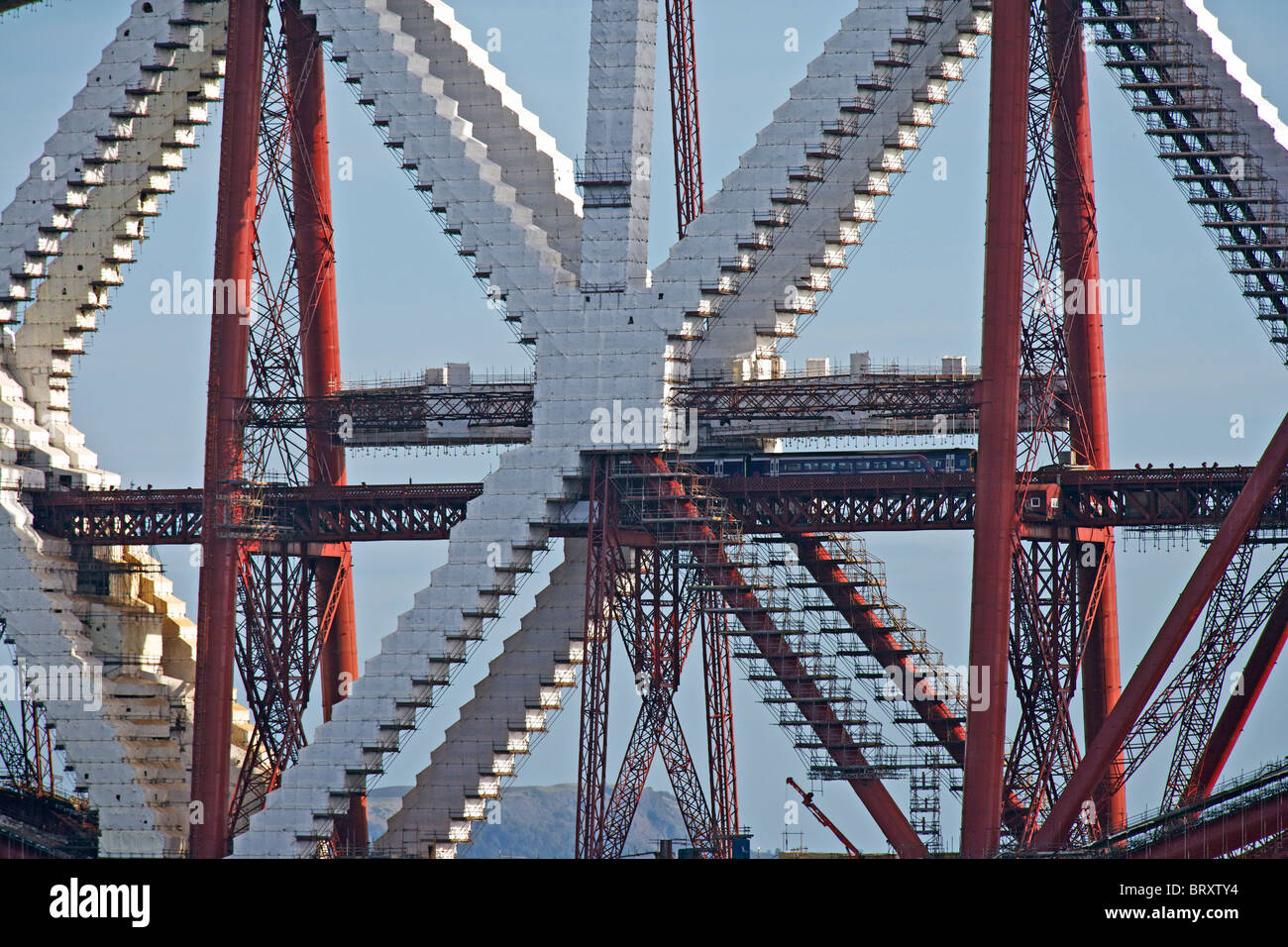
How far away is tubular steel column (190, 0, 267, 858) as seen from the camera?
90.8m

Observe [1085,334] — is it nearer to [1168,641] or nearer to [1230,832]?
[1168,641]

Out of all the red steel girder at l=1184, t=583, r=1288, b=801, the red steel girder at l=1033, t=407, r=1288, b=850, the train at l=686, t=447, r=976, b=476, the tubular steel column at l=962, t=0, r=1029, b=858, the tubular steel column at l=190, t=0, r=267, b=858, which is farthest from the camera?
the tubular steel column at l=190, t=0, r=267, b=858

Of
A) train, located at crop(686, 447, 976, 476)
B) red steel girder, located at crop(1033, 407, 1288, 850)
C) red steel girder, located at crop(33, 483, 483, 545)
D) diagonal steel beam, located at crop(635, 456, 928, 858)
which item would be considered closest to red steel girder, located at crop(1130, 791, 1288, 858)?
red steel girder, located at crop(1033, 407, 1288, 850)

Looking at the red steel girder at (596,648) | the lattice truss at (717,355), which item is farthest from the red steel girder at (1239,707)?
the red steel girder at (596,648)

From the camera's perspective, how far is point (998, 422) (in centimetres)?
8012

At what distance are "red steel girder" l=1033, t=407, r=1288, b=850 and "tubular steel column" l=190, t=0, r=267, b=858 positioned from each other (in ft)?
94.0

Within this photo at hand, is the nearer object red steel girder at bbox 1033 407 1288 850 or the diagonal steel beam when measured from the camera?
red steel girder at bbox 1033 407 1288 850

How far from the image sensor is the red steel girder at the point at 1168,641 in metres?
78.8

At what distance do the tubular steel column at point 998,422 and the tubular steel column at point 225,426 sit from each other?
26613mm

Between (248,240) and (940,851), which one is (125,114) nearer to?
(248,240)

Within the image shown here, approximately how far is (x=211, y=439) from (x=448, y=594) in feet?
36.9

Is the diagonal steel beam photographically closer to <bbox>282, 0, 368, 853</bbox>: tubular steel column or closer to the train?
the train

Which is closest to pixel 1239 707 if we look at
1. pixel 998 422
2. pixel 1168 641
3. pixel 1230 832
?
pixel 1168 641

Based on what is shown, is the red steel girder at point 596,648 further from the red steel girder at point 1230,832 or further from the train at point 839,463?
the red steel girder at point 1230,832
